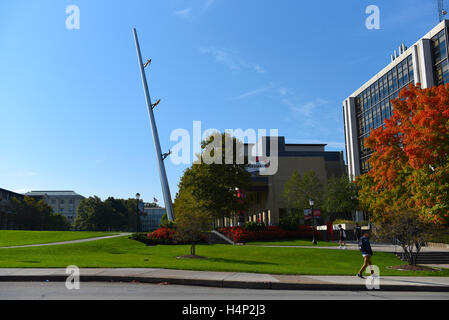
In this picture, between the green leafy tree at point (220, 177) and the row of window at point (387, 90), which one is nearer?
the green leafy tree at point (220, 177)

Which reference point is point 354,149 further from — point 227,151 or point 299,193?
point 227,151

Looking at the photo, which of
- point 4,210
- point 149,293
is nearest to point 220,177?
point 149,293

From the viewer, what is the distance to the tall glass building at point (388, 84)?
55.2 metres

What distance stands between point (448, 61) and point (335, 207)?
24.6 meters

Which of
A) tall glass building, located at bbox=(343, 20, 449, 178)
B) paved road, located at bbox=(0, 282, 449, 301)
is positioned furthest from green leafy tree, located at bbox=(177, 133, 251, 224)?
paved road, located at bbox=(0, 282, 449, 301)

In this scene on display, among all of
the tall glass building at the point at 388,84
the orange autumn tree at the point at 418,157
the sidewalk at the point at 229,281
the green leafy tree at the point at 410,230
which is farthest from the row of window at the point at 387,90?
the sidewalk at the point at 229,281

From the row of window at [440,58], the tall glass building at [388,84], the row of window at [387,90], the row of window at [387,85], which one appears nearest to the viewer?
the row of window at [440,58]

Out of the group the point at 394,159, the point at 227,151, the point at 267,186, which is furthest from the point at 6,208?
the point at 394,159

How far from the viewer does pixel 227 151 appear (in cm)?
4756

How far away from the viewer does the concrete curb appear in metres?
12.4

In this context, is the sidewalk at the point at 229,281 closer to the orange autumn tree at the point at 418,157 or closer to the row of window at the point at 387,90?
the orange autumn tree at the point at 418,157

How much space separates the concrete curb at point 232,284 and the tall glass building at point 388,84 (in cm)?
3247

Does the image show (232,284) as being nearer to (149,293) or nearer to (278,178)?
(149,293)

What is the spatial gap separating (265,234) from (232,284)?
3012 cm
